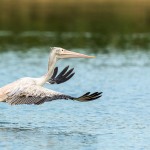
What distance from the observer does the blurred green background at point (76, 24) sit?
2715 cm

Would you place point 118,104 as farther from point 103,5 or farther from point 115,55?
point 103,5

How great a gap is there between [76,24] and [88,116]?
1969 centimetres

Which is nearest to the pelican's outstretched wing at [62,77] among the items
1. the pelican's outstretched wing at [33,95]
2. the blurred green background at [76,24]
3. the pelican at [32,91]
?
the pelican at [32,91]

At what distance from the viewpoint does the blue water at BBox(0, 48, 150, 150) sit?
11.3 meters

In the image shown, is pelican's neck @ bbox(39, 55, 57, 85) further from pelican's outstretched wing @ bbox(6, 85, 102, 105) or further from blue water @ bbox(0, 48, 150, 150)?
blue water @ bbox(0, 48, 150, 150)

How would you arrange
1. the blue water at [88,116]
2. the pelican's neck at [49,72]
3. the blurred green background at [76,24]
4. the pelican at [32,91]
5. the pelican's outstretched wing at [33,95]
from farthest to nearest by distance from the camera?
the blurred green background at [76,24]
the pelican's neck at [49,72]
the pelican at [32,91]
the pelican's outstretched wing at [33,95]
the blue water at [88,116]

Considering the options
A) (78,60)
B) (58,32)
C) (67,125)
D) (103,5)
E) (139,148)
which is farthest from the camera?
(103,5)

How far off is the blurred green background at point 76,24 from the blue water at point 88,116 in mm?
6289

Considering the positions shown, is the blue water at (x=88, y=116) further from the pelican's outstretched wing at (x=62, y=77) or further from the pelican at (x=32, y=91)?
the pelican's outstretched wing at (x=62, y=77)

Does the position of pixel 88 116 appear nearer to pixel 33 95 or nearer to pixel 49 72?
pixel 49 72

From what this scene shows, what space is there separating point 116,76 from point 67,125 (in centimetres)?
657

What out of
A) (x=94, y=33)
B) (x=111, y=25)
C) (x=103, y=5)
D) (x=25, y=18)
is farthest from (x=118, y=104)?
(x=103, y=5)

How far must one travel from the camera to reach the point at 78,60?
74.5 feet

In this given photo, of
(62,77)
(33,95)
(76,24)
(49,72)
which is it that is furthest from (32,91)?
(76,24)
